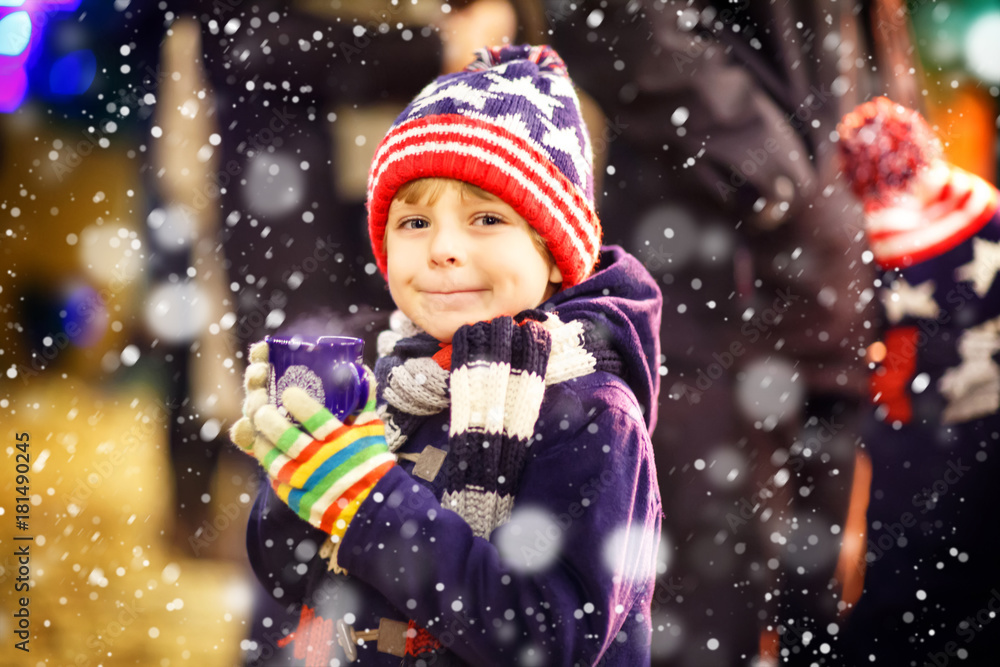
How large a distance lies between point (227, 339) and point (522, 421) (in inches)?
39.2

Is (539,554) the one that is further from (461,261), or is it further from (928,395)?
(928,395)

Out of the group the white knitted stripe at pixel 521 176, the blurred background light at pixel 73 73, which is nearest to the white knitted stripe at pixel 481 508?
the white knitted stripe at pixel 521 176

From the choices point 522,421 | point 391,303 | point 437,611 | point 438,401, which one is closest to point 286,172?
point 391,303

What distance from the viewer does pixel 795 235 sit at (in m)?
1.37

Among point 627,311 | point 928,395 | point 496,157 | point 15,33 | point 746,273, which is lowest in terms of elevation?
point 928,395

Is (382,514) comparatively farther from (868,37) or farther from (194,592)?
(868,37)

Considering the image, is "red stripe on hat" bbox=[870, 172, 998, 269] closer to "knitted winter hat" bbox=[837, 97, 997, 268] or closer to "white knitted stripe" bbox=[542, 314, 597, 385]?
"knitted winter hat" bbox=[837, 97, 997, 268]

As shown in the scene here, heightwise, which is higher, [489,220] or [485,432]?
[489,220]

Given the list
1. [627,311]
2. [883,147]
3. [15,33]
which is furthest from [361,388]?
[15,33]

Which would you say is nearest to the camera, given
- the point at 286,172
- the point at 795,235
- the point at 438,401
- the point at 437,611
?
the point at 437,611

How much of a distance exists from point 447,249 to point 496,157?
0.43 ft

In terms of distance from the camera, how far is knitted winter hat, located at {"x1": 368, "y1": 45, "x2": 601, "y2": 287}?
2.77 feet

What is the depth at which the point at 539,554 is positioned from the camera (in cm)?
75

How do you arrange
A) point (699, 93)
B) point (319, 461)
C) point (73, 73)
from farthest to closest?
point (73, 73) < point (699, 93) < point (319, 461)
